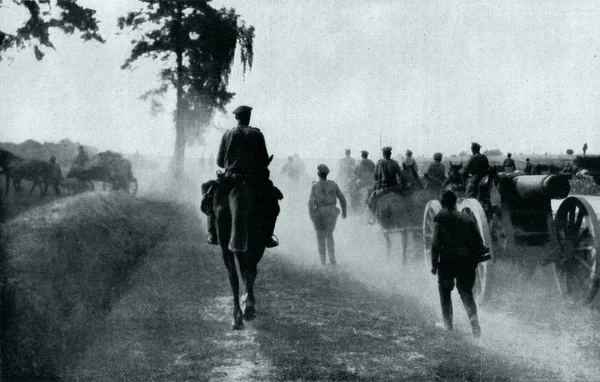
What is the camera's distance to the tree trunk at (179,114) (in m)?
28.6

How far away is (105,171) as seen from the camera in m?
23.2

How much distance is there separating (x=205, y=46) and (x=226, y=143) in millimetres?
23390

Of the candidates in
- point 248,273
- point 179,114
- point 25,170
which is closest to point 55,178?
point 25,170

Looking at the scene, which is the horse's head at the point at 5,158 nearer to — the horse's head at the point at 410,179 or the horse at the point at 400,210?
the horse at the point at 400,210

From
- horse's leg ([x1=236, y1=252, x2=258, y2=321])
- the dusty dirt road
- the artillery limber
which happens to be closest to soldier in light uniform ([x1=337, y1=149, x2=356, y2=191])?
the dusty dirt road

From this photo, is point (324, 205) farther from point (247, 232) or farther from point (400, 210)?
point (247, 232)

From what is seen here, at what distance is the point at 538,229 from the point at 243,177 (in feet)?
15.0

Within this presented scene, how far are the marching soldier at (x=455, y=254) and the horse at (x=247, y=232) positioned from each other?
1.99 meters

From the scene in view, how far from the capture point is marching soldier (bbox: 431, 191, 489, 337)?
6215 mm

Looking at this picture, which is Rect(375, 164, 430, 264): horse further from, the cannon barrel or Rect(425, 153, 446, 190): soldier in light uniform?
the cannon barrel

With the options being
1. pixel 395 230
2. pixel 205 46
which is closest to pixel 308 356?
pixel 395 230

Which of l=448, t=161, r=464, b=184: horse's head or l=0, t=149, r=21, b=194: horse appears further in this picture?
l=0, t=149, r=21, b=194: horse

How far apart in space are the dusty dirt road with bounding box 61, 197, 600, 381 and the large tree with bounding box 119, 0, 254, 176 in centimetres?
2056

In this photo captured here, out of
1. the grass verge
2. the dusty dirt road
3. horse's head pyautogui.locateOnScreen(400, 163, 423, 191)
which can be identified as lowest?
the dusty dirt road
